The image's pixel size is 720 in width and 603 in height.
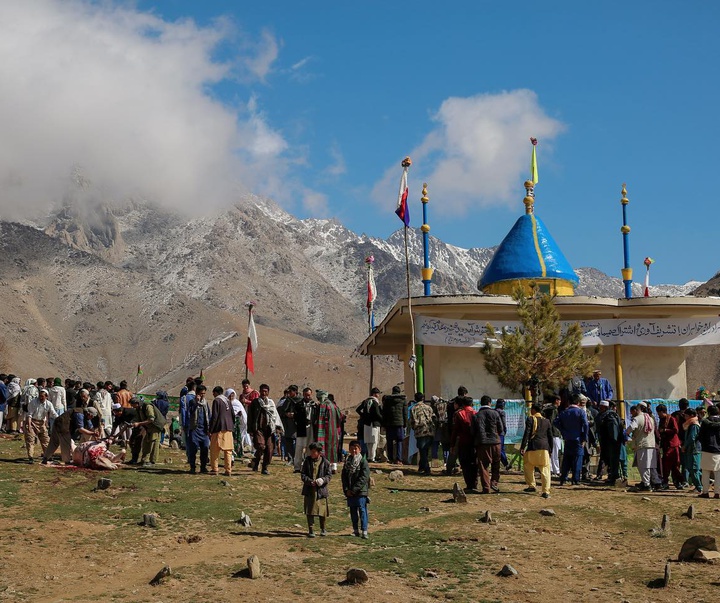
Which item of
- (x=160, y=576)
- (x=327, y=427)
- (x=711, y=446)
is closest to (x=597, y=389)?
(x=711, y=446)

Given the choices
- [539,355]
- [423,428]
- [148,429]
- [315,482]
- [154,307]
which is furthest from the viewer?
[154,307]

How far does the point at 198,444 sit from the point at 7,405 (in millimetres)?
9930

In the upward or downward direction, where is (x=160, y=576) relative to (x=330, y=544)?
downward

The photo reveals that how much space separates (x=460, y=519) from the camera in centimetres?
1370

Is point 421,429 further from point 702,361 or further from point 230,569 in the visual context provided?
point 702,361

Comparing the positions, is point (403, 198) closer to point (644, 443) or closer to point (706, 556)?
point (644, 443)

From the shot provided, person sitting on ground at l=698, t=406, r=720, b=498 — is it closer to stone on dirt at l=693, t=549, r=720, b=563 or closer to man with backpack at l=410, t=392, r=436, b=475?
stone on dirt at l=693, t=549, r=720, b=563

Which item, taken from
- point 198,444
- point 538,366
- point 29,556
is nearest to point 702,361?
point 538,366

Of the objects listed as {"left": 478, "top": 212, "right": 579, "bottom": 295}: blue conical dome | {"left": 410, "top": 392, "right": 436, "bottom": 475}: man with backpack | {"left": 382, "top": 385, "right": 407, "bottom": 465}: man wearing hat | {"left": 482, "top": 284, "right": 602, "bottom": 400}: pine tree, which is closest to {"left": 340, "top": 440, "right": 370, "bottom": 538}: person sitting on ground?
{"left": 410, "top": 392, "right": 436, "bottom": 475}: man with backpack

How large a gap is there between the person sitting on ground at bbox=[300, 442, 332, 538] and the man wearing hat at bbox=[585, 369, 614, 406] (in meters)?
10.5

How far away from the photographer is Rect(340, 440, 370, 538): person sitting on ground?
12102 mm

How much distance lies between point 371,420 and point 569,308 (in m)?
9.90

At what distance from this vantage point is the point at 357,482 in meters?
12.1

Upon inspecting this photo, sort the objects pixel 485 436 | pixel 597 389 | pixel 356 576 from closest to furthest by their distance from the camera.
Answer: pixel 356 576 < pixel 485 436 < pixel 597 389
